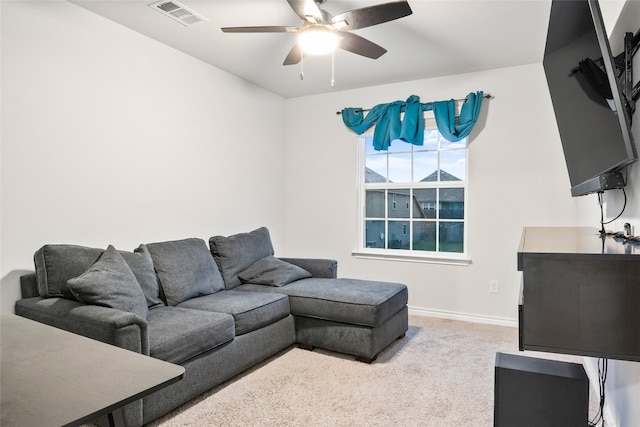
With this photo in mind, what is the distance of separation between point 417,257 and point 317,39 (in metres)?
2.56

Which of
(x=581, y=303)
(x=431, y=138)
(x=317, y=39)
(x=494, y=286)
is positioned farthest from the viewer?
(x=431, y=138)

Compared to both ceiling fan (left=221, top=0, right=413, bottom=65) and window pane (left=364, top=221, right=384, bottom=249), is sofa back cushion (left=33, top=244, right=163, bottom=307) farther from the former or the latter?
window pane (left=364, top=221, right=384, bottom=249)

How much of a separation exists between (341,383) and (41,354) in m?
1.91

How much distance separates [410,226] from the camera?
450 cm

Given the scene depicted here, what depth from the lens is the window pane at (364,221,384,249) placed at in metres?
4.68

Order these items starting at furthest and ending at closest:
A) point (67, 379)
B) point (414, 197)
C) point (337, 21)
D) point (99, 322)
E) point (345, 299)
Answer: point (414, 197) → point (345, 299) → point (337, 21) → point (99, 322) → point (67, 379)

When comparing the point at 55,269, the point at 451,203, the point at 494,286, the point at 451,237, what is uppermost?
the point at 451,203

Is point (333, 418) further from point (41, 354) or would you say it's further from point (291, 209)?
point (291, 209)

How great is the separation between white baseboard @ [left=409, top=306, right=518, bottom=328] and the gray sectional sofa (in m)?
0.93

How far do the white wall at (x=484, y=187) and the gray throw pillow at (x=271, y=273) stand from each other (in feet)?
3.91

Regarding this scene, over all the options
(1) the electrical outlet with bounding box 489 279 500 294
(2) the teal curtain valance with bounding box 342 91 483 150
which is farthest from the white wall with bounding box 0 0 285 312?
(1) the electrical outlet with bounding box 489 279 500 294

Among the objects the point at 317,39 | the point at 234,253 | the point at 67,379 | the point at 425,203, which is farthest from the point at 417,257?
the point at 67,379

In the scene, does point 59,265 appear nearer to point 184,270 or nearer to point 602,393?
point 184,270

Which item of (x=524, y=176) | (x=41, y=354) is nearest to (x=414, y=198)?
(x=524, y=176)
